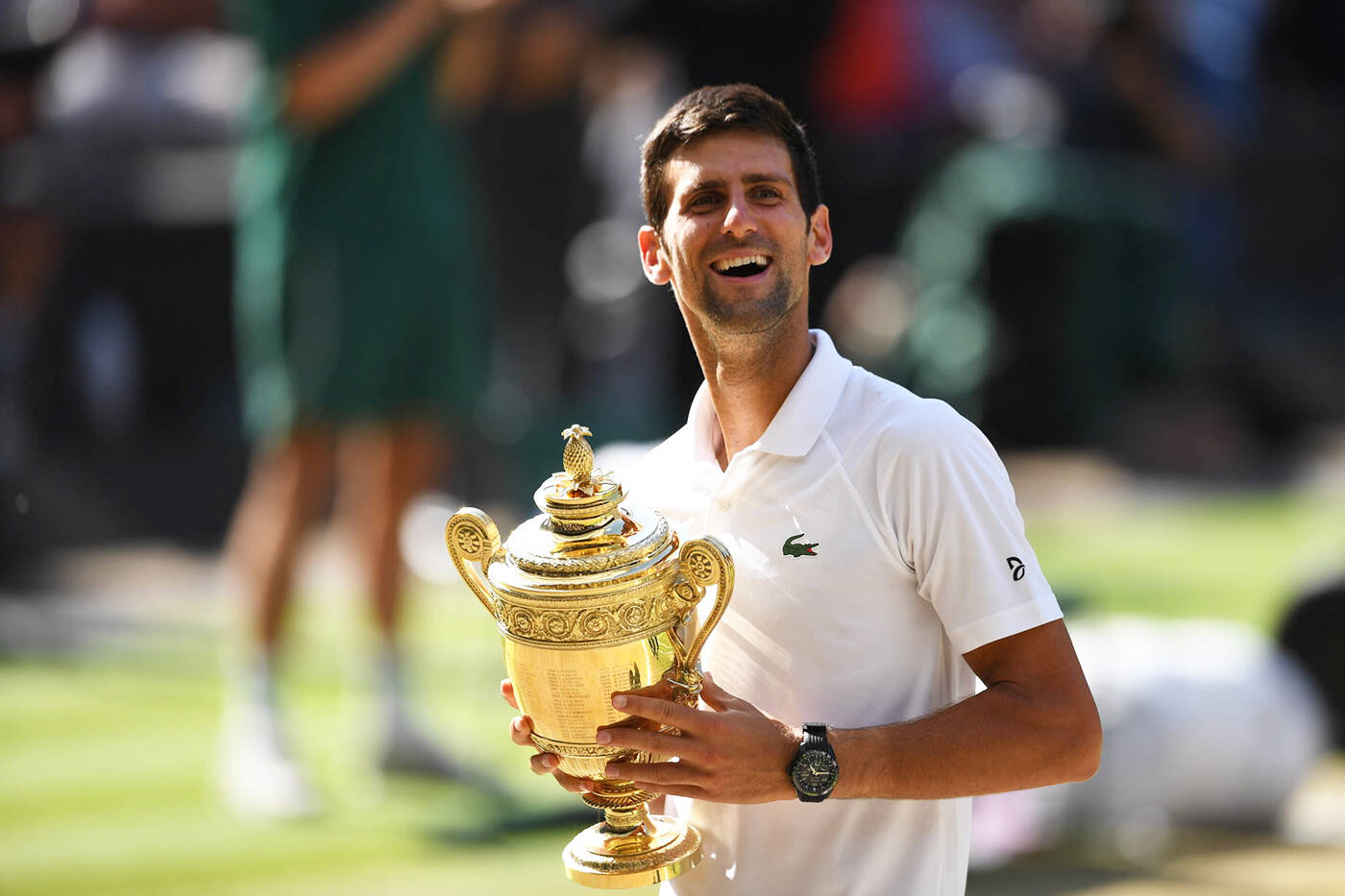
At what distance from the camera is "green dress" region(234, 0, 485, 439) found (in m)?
4.67

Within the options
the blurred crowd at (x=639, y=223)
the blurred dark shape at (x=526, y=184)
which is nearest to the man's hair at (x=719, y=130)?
the blurred crowd at (x=639, y=223)

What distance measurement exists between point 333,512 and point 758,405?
216 inches

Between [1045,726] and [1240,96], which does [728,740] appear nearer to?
[1045,726]

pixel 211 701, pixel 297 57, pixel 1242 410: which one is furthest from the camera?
pixel 1242 410

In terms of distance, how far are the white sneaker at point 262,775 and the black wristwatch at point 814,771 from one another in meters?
2.72

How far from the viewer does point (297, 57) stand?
15.2 ft

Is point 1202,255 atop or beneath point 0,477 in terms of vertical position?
atop

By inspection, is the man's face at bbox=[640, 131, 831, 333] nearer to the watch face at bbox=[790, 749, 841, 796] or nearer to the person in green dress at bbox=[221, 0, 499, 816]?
the watch face at bbox=[790, 749, 841, 796]

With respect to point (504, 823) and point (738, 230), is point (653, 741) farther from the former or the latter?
point (504, 823)

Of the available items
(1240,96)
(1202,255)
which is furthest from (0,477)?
(1240,96)

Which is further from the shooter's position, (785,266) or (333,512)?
(333,512)

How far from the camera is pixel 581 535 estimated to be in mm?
1891

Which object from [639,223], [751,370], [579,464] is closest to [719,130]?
[751,370]

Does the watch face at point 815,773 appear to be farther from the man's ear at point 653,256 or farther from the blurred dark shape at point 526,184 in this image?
the blurred dark shape at point 526,184
